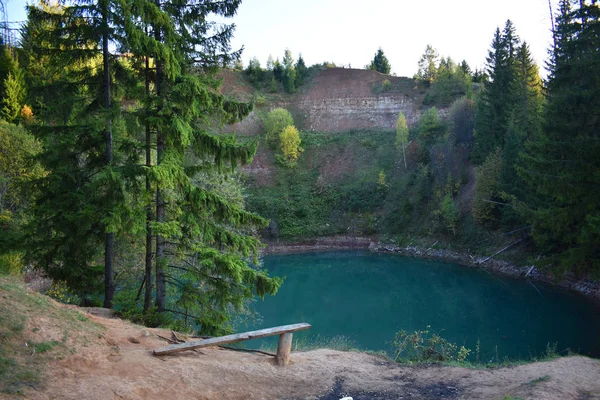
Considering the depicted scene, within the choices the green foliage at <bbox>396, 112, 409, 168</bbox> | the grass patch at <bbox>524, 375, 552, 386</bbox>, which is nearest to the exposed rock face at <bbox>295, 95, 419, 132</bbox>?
the green foliage at <bbox>396, 112, 409, 168</bbox>

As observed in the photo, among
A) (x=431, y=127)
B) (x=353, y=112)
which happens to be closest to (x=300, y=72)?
(x=353, y=112)

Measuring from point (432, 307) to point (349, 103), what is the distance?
133ft

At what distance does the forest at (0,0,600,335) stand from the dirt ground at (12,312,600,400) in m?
1.82

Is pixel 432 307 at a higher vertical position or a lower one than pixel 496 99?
lower

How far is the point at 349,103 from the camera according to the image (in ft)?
194

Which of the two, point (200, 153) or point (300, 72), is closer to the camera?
point (200, 153)

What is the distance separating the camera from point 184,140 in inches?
320

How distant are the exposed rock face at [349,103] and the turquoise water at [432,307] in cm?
2659

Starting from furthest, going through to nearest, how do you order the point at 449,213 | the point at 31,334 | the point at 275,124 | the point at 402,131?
the point at 275,124 < the point at 402,131 < the point at 449,213 < the point at 31,334

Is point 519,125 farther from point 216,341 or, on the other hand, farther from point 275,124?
point 216,341

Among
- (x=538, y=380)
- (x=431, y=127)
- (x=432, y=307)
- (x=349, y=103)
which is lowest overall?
(x=432, y=307)

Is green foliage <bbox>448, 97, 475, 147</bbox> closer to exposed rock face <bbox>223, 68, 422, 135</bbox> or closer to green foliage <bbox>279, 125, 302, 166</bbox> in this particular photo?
exposed rock face <bbox>223, 68, 422, 135</bbox>

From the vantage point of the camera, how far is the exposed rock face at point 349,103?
56156mm

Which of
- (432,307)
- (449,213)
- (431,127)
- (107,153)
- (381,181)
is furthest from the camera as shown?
(381,181)
